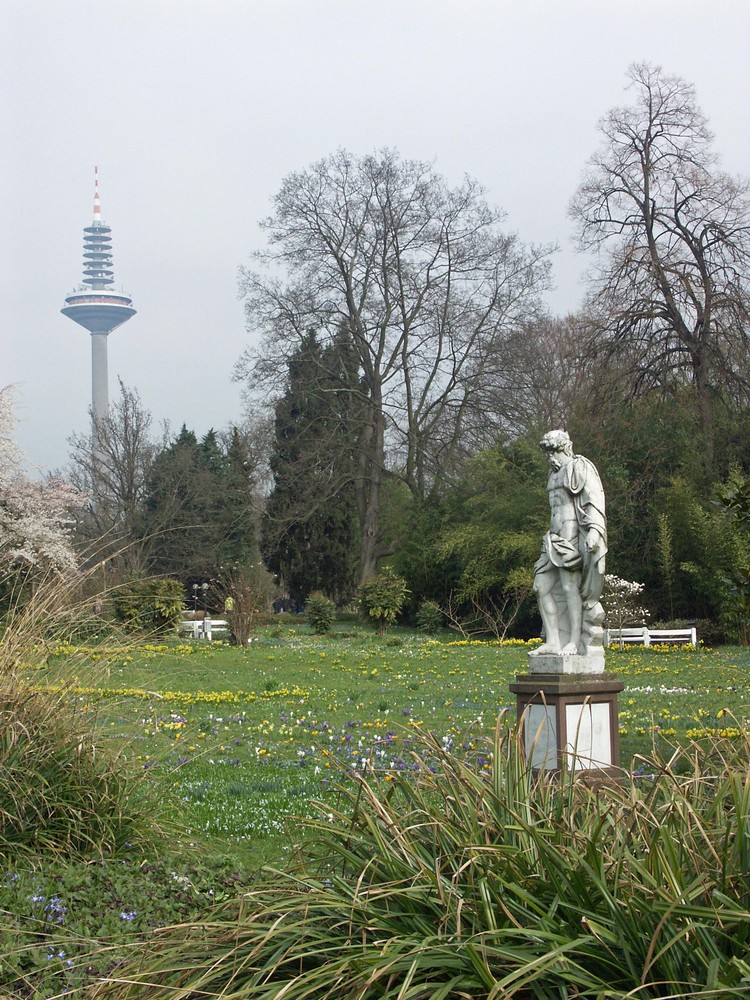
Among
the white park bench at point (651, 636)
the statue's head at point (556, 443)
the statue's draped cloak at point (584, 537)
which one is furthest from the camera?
the white park bench at point (651, 636)

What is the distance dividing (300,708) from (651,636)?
38.3 ft

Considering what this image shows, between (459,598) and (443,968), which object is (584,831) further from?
(459,598)

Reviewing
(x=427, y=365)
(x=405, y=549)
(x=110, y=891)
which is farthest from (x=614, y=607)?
(x=110, y=891)

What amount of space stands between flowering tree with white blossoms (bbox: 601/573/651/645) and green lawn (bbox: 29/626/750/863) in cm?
226

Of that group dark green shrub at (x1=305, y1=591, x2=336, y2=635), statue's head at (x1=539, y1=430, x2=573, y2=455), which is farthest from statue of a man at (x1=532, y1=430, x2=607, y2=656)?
dark green shrub at (x1=305, y1=591, x2=336, y2=635)

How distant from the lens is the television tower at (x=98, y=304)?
149 meters

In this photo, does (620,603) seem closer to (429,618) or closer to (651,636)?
(651,636)

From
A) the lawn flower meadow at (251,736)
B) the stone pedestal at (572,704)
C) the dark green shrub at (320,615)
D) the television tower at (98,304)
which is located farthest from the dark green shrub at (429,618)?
the television tower at (98,304)

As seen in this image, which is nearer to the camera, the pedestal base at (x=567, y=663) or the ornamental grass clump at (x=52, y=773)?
the ornamental grass clump at (x=52, y=773)

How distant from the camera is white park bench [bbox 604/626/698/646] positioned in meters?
21.4

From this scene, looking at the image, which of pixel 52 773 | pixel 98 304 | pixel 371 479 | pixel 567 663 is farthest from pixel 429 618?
pixel 98 304

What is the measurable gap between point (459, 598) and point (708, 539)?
812 centimetres

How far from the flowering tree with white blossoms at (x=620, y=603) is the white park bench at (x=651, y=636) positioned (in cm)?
39

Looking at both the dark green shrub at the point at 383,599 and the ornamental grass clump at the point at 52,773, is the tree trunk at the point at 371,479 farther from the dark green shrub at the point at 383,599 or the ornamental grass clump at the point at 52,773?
the ornamental grass clump at the point at 52,773
